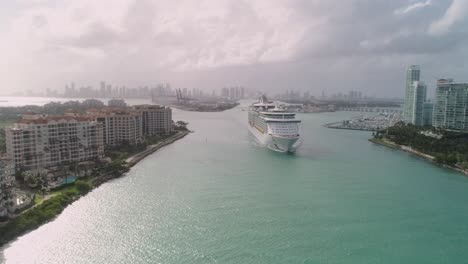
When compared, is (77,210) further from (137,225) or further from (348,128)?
(348,128)

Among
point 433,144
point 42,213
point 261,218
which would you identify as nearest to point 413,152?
point 433,144

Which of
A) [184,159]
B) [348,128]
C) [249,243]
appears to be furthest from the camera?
[348,128]

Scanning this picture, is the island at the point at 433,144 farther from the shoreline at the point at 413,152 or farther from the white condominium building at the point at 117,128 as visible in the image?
the white condominium building at the point at 117,128

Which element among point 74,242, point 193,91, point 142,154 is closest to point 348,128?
point 142,154

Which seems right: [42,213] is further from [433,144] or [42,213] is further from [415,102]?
[415,102]

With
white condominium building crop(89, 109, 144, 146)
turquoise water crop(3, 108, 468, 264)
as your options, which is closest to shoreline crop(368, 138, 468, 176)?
turquoise water crop(3, 108, 468, 264)

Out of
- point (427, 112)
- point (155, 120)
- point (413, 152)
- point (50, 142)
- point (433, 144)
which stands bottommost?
point (413, 152)
